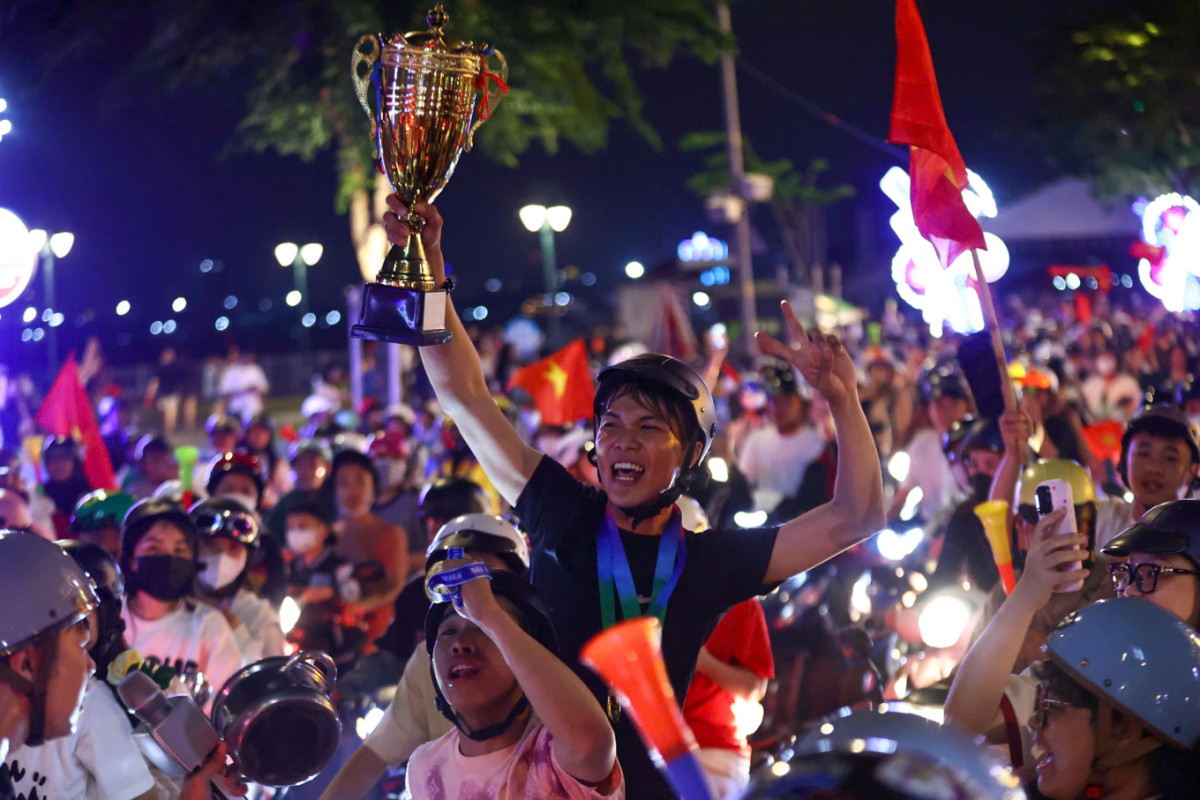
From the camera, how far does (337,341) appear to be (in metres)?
45.2

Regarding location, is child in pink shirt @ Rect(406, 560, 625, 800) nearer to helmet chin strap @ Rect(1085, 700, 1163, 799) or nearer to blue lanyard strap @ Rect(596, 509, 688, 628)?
blue lanyard strap @ Rect(596, 509, 688, 628)

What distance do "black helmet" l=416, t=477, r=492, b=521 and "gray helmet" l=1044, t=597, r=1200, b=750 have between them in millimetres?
3666

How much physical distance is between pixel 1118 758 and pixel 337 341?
143 ft

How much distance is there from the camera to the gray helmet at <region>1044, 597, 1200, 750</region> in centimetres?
302

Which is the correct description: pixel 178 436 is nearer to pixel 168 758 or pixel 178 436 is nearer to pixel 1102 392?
pixel 1102 392

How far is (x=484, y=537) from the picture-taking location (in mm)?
4703

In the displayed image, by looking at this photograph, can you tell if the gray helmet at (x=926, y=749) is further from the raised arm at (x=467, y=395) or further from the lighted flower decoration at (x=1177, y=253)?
the lighted flower decoration at (x=1177, y=253)

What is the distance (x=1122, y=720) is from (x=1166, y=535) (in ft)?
3.61

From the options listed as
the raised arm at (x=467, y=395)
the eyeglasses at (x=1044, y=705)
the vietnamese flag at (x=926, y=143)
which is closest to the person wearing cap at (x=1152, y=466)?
the vietnamese flag at (x=926, y=143)

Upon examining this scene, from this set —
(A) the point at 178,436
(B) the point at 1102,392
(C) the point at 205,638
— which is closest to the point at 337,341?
(A) the point at 178,436

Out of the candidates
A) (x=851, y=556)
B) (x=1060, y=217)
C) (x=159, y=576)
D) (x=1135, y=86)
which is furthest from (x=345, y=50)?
(x=1060, y=217)

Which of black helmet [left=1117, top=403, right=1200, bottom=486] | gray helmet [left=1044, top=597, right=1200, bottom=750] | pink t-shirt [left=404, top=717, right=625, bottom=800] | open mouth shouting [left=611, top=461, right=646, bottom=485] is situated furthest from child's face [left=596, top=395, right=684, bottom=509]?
black helmet [left=1117, top=403, right=1200, bottom=486]

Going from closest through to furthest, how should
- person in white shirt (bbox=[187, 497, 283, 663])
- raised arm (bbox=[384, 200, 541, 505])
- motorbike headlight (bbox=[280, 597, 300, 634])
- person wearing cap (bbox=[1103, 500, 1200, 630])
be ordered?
raised arm (bbox=[384, 200, 541, 505])
person wearing cap (bbox=[1103, 500, 1200, 630])
person in white shirt (bbox=[187, 497, 283, 663])
motorbike headlight (bbox=[280, 597, 300, 634])

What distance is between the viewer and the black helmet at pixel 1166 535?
3936 millimetres
